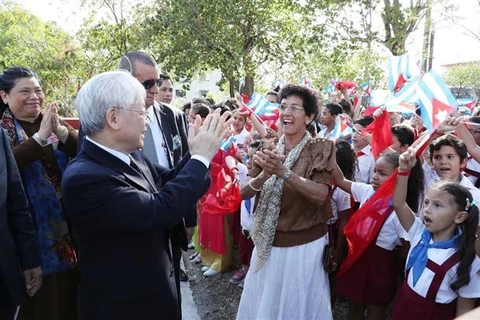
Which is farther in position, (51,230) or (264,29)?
(264,29)

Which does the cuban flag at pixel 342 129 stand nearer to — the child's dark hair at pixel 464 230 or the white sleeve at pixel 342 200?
the white sleeve at pixel 342 200

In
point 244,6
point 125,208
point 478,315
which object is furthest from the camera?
point 244,6

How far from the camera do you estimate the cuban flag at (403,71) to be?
426 cm

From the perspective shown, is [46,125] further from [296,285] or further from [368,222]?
[368,222]

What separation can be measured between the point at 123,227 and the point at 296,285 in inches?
58.0

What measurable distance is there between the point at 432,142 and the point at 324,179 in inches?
39.9

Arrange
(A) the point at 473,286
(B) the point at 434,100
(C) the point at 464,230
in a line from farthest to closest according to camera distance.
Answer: (B) the point at 434,100
(C) the point at 464,230
(A) the point at 473,286

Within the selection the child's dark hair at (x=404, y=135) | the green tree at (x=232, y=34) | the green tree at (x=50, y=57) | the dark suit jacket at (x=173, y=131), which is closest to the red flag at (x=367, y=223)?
the child's dark hair at (x=404, y=135)

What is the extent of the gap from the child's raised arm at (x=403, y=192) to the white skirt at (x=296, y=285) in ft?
1.70

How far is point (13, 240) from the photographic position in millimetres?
2490

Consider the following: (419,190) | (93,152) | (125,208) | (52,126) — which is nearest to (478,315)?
(125,208)

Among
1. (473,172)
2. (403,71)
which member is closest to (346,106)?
(403,71)

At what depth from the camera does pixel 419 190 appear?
10.5 ft

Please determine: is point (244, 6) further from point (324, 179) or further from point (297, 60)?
point (324, 179)
